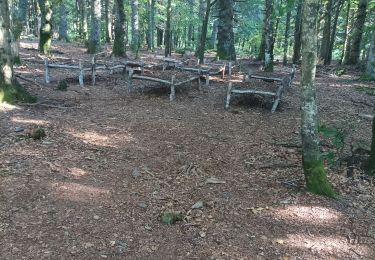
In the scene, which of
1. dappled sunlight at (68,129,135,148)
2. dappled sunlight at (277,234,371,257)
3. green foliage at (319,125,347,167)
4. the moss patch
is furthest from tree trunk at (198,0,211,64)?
dappled sunlight at (277,234,371,257)

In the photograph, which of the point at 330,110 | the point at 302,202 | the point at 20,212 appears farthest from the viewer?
the point at 330,110

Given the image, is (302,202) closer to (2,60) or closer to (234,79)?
(2,60)

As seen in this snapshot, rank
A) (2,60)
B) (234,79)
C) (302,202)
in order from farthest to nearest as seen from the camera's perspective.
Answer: (234,79)
(2,60)
(302,202)

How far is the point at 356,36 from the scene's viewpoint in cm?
2147

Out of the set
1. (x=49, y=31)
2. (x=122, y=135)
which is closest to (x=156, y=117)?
(x=122, y=135)

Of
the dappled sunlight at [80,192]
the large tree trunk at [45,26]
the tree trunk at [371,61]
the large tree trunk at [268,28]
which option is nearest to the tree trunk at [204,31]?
the large tree trunk at [268,28]

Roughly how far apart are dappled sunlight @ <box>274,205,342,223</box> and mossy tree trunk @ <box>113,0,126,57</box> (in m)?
16.5

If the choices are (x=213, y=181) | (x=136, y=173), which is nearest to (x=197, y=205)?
(x=213, y=181)

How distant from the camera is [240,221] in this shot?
5.69 m

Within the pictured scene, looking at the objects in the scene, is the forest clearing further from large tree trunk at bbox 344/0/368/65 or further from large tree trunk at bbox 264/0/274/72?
large tree trunk at bbox 344/0/368/65

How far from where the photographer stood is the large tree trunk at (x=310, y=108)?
5.78 metres

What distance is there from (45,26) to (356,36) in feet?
57.2

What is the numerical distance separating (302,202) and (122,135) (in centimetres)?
460

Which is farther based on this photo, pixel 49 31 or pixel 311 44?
pixel 49 31
